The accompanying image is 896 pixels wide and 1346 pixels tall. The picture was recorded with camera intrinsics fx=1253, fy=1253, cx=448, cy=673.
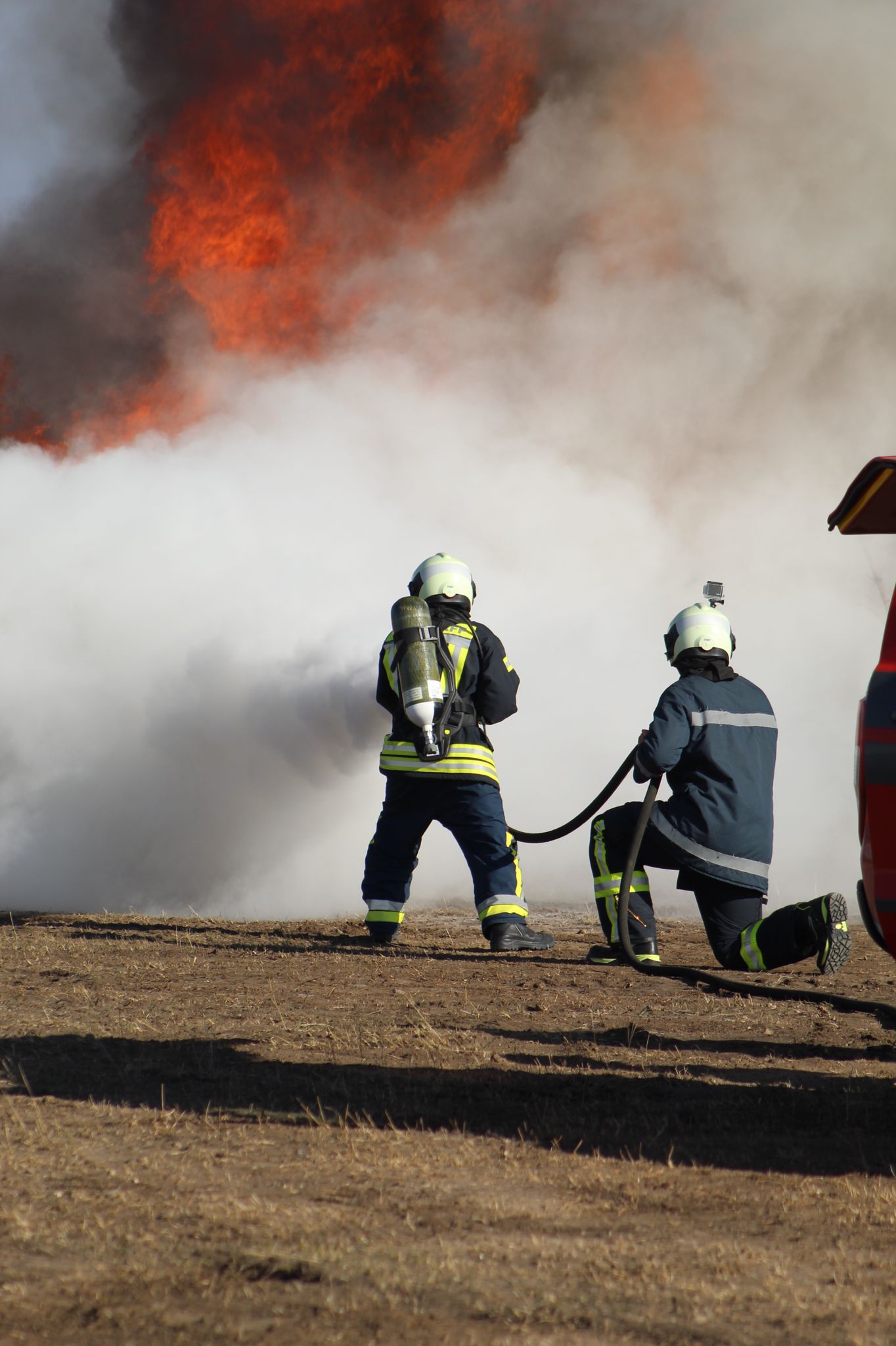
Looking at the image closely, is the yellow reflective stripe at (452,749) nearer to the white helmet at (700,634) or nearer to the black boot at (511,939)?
the black boot at (511,939)

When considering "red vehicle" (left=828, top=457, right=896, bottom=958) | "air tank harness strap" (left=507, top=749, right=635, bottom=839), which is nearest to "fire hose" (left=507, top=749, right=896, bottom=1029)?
"air tank harness strap" (left=507, top=749, right=635, bottom=839)

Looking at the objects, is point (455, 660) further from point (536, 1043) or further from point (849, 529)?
point (849, 529)

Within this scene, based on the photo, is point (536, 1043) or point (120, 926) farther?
point (120, 926)

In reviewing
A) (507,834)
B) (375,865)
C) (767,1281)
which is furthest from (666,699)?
(767,1281)

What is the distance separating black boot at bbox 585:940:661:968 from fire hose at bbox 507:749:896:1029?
4cm

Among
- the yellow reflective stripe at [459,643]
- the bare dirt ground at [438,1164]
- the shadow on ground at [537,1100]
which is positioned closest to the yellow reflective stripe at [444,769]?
the yellow reflective stripe at [459,643]

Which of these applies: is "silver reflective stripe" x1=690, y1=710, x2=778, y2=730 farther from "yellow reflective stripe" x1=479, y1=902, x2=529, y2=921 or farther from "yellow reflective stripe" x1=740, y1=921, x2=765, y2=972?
"yellow reflective stripe" x1=479, y1=902, x2=529, y2=921

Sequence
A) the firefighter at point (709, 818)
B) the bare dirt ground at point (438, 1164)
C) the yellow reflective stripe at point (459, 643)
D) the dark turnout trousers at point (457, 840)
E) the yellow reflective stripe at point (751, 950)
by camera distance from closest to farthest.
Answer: the bare dirt ground at point (438, 1164) → the yellow reflective stripe at point (751, 950) → the firefighter at point (709, 818) → the dark turnout trousers at point (457, 840) → the yellow reflective stripe at point (459, 643)

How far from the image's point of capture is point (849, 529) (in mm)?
3111

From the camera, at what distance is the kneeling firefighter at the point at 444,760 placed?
20.9 feet

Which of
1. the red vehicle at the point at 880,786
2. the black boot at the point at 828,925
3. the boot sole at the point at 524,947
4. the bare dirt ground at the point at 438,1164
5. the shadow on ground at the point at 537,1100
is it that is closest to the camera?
the bare dirt ground at the point at 438,1164

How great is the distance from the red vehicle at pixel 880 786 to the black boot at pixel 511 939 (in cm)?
360

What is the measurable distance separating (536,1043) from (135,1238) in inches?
80.1

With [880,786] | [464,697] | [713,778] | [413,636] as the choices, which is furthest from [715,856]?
[880,786]
